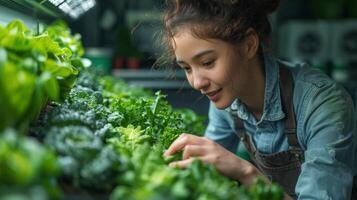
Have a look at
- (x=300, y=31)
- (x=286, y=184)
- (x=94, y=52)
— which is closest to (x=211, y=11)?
(x=286, y=184)

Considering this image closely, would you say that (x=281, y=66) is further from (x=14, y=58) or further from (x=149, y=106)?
(x=14, y=58)

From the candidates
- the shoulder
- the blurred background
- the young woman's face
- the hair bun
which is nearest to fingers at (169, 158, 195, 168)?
the young woman's face

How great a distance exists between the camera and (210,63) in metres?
1.70

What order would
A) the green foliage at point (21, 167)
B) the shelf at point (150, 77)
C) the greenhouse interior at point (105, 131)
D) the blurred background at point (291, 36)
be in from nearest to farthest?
1. the green foliage at point (21, 167)
2. the greenhouse interior at point (105, 131)
3. the shelf at point (150, 77)
4. the blurred background at point (291, 36)

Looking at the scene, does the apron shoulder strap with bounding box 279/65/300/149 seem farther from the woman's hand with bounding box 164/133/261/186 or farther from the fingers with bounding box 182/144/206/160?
the fingers with bounding box 182/144/206/160

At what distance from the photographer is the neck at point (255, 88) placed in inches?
79.4

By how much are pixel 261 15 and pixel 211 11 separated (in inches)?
10.3

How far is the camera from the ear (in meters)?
1.90

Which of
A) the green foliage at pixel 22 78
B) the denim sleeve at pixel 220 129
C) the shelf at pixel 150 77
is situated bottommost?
the shelf at pixel 150 77

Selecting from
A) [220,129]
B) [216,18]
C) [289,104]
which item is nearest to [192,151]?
[216,18]

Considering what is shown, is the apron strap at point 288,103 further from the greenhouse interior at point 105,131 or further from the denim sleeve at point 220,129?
the denim sleeve at point 220,129

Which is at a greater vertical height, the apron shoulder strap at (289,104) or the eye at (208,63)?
the eye at (208,63)

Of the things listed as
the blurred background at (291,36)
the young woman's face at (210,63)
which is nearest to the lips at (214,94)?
the young woman's face at (210,63)

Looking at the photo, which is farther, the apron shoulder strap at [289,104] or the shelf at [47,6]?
the apron shoulder strap at [289,104]
